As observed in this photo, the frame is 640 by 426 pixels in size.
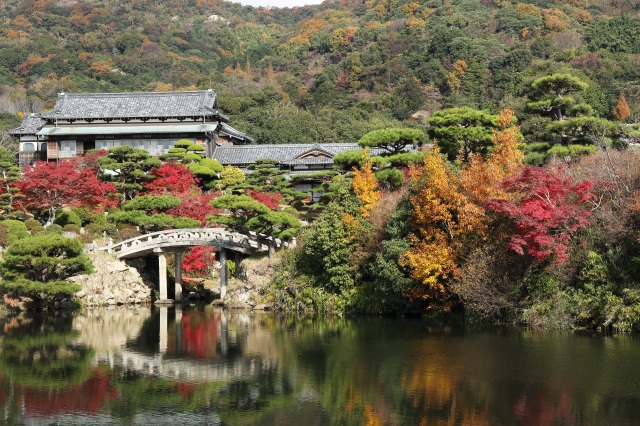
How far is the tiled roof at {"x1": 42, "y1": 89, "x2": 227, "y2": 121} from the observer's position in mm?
50219

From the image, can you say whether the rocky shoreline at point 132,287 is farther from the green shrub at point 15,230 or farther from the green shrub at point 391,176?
the green shrub at point 391,176

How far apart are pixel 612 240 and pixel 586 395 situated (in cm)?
894

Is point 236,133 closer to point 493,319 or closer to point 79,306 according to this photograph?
point 79,306

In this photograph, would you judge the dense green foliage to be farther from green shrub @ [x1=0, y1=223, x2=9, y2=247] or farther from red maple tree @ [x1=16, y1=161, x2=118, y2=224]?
red maple tree @ [x1=16, y1=161, x2=118, y2=224]

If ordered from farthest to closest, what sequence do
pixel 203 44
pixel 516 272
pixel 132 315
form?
pixel 203 44 < pixel 132 315 < pixel 516 272

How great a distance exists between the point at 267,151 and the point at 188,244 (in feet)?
59.7

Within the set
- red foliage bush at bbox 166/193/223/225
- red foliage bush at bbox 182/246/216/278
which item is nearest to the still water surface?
red foliage bush at bbox 182/246/216/278

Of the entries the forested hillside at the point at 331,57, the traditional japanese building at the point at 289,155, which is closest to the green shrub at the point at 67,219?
the traditional japanese building at the point at 289,155

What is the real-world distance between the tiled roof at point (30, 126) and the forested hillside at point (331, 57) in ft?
59.6

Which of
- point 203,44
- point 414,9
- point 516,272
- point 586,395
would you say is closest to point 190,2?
point 203,44

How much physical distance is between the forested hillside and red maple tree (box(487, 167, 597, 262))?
20.7m

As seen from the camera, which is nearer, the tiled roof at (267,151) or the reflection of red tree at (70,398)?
the reflection of red tree at (70,398)

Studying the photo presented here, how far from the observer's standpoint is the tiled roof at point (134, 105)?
5022 centimetres

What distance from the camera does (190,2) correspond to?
464 ft
